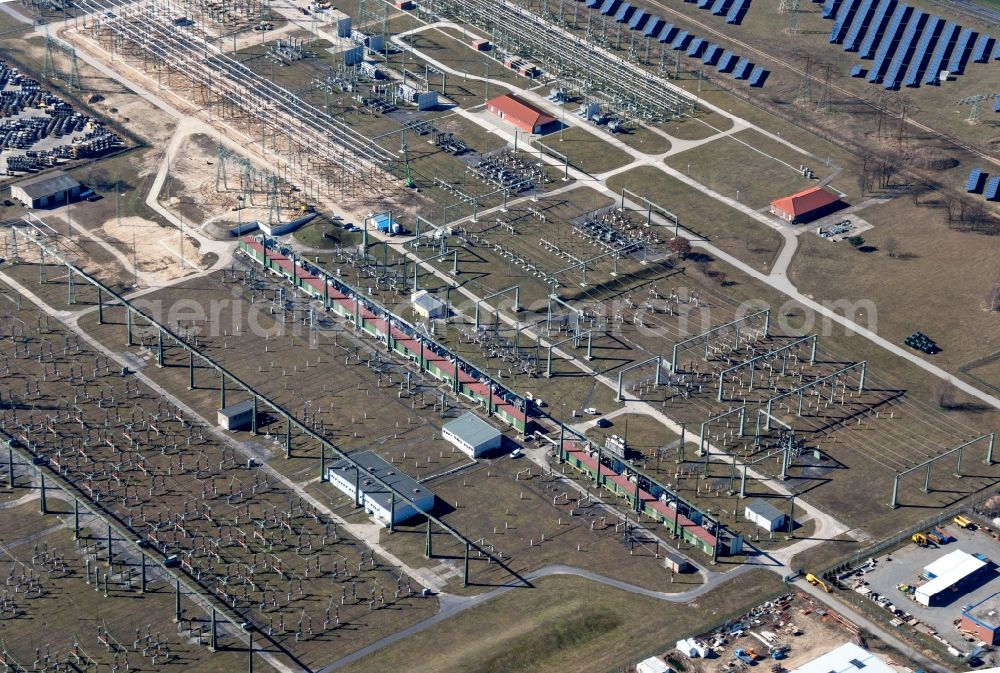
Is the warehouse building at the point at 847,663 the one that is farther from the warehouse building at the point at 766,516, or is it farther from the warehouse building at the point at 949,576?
the warehouse building at the point at 766,516

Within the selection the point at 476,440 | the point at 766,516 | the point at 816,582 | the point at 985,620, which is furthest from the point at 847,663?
the point at 476,440

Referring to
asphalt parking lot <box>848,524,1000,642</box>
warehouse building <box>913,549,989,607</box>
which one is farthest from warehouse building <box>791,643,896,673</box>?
warehouse building <box>913,549,989,607</box>

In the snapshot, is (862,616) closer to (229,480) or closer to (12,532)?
(229,480)

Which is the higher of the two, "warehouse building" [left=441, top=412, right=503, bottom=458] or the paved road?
"warehouse building" [left=441, top=412, right=503, bottom=458]

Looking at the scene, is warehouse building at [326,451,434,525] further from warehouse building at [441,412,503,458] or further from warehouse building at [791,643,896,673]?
warehouse building at [791,643,896,673]

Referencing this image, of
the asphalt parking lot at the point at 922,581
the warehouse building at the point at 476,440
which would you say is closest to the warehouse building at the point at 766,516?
the asphalt parking lot at the point at 922,581

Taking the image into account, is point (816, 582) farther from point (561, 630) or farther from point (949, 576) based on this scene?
point (561, 630)
